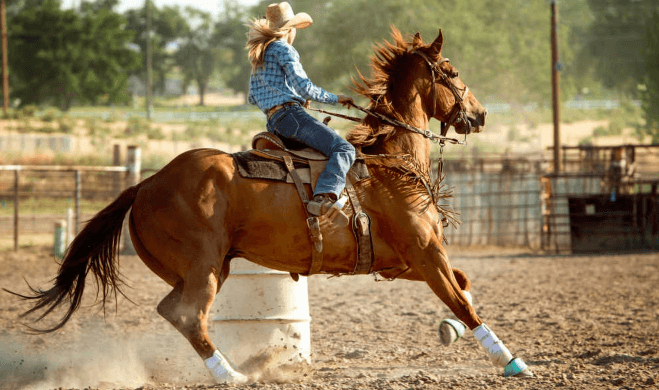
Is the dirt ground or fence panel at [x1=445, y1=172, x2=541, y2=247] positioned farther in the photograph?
fence panel at [x1=445, y1=172, x2=541, y2=247]

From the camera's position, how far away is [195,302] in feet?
16.1

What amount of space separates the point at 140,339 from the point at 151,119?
141ft

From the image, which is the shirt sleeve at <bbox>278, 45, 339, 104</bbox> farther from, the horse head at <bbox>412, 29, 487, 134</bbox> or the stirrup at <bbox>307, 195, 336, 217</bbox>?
the horse head at <bbox>412, 29, 487, 134</bbox>

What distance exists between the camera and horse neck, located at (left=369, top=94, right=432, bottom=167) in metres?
5.72

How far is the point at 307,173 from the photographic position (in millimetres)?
5234

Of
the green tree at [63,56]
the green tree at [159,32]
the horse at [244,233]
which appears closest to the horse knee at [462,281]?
the horse at [244,233]

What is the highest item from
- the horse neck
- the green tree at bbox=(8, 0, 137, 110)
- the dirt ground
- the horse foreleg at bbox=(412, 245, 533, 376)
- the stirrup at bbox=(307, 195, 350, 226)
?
the green tree at bbox=(8, 0, 137, 110)

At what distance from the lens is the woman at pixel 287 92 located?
17.1 feet

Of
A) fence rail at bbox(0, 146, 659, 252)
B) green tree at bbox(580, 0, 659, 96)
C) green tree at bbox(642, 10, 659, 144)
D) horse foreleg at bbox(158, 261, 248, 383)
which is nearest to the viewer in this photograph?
horse foreleg at bbox(158, 261, 248, 383)

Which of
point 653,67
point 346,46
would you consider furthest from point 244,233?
point 346,46

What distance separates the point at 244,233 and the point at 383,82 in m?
1.65

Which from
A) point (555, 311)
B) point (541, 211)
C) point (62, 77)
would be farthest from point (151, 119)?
point (555, 311)

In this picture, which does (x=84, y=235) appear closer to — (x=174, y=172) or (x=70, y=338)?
(x=174, y=172)

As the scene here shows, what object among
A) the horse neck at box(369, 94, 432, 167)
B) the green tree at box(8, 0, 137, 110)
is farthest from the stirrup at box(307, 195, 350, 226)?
the green tree at box(8, 0, 137, 110)
